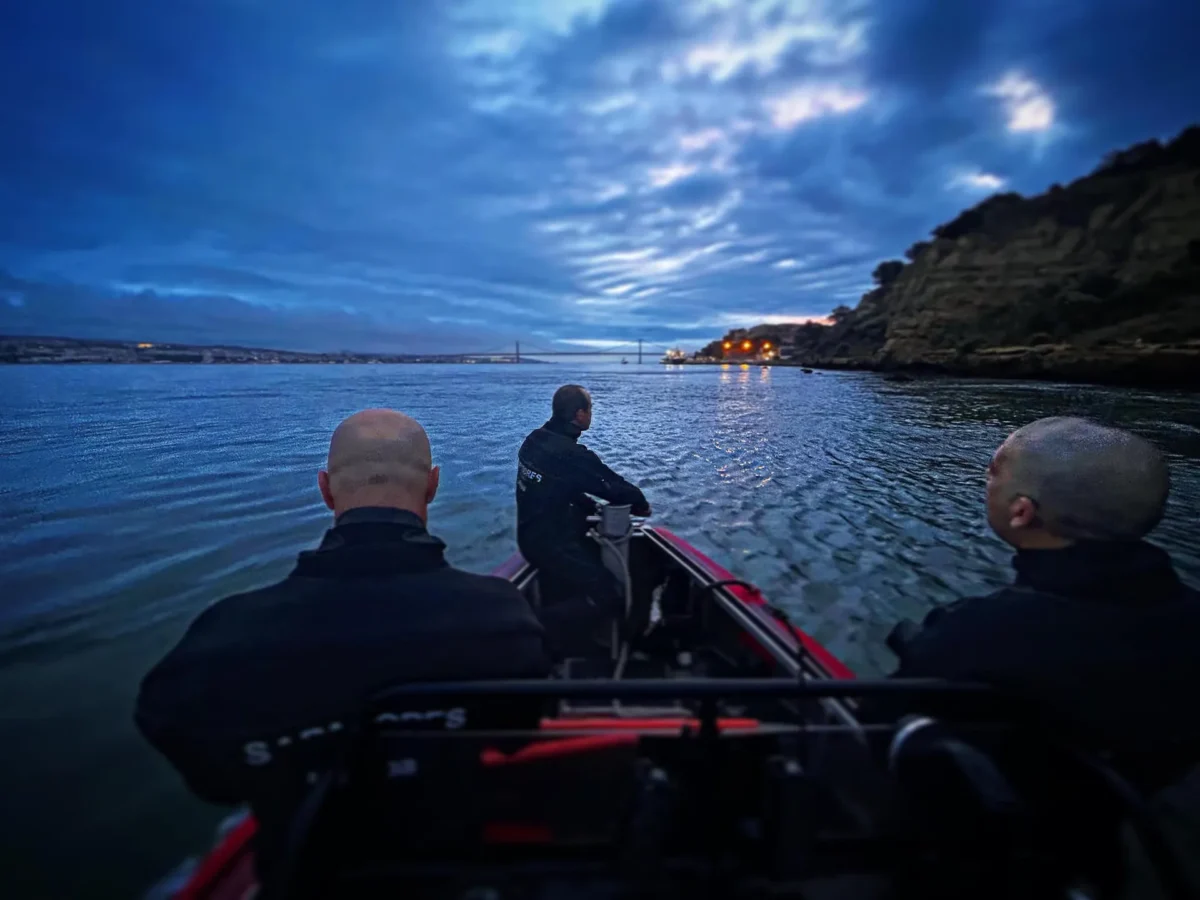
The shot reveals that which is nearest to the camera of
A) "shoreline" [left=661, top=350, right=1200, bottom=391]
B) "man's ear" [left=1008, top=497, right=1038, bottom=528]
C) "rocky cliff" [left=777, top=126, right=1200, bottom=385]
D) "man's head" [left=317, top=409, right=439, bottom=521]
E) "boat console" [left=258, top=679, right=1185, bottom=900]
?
"boat console" [left=258, top=679, right=1185, bottom=900]

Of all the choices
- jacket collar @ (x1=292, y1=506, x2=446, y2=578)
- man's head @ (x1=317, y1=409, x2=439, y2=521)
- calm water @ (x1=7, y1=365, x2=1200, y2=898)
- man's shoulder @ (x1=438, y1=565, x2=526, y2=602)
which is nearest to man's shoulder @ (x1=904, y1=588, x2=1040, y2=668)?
man's shoulder @ (x1=438, y1=565, x2=526, y2=602)

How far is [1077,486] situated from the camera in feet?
7.17

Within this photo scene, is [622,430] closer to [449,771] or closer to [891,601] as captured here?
[891,601]

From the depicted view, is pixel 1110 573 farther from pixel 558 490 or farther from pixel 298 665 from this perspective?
pixel 558 490

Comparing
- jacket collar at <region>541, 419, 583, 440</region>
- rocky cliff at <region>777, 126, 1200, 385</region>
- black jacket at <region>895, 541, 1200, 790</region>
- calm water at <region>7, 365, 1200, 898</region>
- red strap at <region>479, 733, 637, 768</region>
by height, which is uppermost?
rocky cliff at <region>777, 126, 1200, 385</region>

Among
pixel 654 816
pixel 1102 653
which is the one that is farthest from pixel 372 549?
pixel 1102 653

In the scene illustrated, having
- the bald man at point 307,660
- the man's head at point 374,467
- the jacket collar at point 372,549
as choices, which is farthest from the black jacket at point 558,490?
the bald man at point 307,660

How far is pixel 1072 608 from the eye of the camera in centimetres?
195

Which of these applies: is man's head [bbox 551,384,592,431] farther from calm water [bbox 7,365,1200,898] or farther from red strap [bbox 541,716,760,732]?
calm water [bbox 7,365,1200,898]

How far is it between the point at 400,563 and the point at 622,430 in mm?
24316

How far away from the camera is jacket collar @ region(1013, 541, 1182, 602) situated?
1.97 m

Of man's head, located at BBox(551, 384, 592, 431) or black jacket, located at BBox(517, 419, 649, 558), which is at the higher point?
man's head, located at BBox(551, 384, 592, 431)

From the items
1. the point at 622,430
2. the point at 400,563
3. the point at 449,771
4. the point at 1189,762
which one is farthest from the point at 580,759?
the point at 622,430

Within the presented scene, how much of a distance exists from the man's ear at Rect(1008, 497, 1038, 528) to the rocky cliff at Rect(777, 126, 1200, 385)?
165ft
